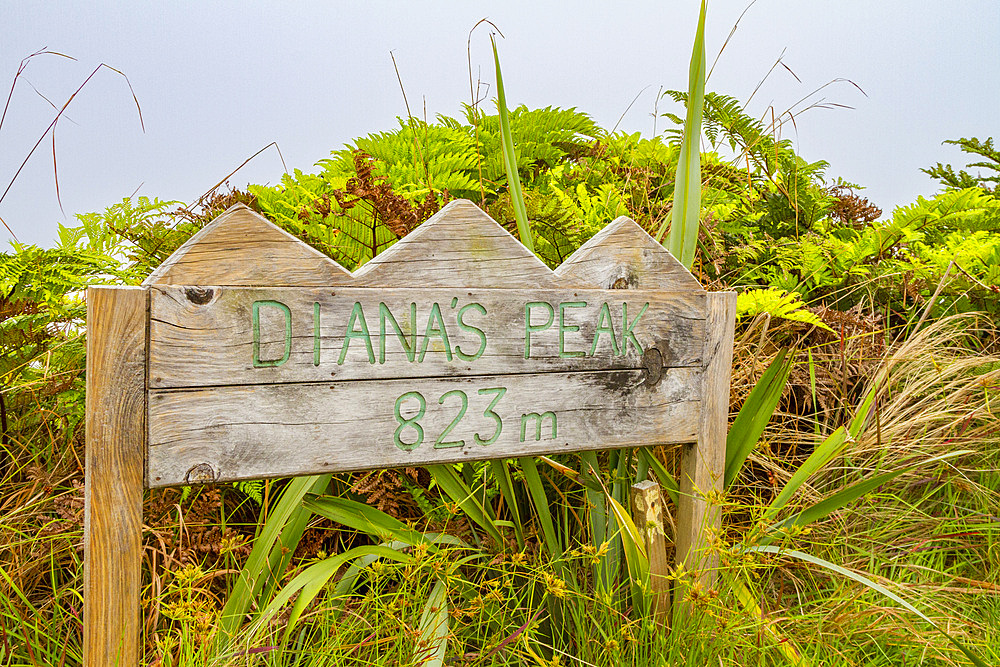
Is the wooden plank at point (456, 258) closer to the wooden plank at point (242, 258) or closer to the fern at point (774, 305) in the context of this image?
the wooden plank at point (242, 258)

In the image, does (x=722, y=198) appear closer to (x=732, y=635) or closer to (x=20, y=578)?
(x=732, y=635)

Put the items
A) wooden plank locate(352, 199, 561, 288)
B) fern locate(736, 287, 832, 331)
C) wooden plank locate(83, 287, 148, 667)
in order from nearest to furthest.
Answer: wooden plank locate(83, 287, 148, 667) < wooden plank locate(352, 199, 561, 288) < fern locate(736, 287, 832, 331)

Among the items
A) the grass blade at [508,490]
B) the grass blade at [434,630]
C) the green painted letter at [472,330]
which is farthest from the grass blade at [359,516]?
the green painted letter at [472,330]

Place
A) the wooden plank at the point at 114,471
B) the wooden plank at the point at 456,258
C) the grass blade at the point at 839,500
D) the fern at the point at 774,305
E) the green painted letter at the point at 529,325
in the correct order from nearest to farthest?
the wooden plank at the point at 114,471 < the wooden plank at the point at 456,258 < the green painted letter at the point at 529,325 < the grass blade at the point at 839,500 < the fern at the point at 774,305

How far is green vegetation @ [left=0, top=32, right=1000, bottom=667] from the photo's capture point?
154 centimetres

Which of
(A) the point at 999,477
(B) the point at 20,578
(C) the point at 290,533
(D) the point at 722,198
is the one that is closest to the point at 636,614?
(C) the point at 290,533

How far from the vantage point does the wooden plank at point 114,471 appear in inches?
46.7

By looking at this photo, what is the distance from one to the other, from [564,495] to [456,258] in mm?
805

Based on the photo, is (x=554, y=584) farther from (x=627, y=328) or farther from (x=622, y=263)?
(x=622, y=263)

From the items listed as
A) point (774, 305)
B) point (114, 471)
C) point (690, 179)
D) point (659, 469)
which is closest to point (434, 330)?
point (114, 471)

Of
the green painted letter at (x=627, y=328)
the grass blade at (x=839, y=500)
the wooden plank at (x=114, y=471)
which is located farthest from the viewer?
the grass blade at (x=839, y=500)

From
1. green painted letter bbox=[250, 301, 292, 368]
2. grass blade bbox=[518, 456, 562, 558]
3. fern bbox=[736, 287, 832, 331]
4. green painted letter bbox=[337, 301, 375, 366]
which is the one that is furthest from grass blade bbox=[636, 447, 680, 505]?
green painted letter bbox=[250, 301, 292, 368]

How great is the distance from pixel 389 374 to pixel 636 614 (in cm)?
84

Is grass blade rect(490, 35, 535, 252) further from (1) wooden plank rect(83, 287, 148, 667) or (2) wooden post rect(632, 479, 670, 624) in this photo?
(1) wooden plank rect(83, 287, 148, 667)
